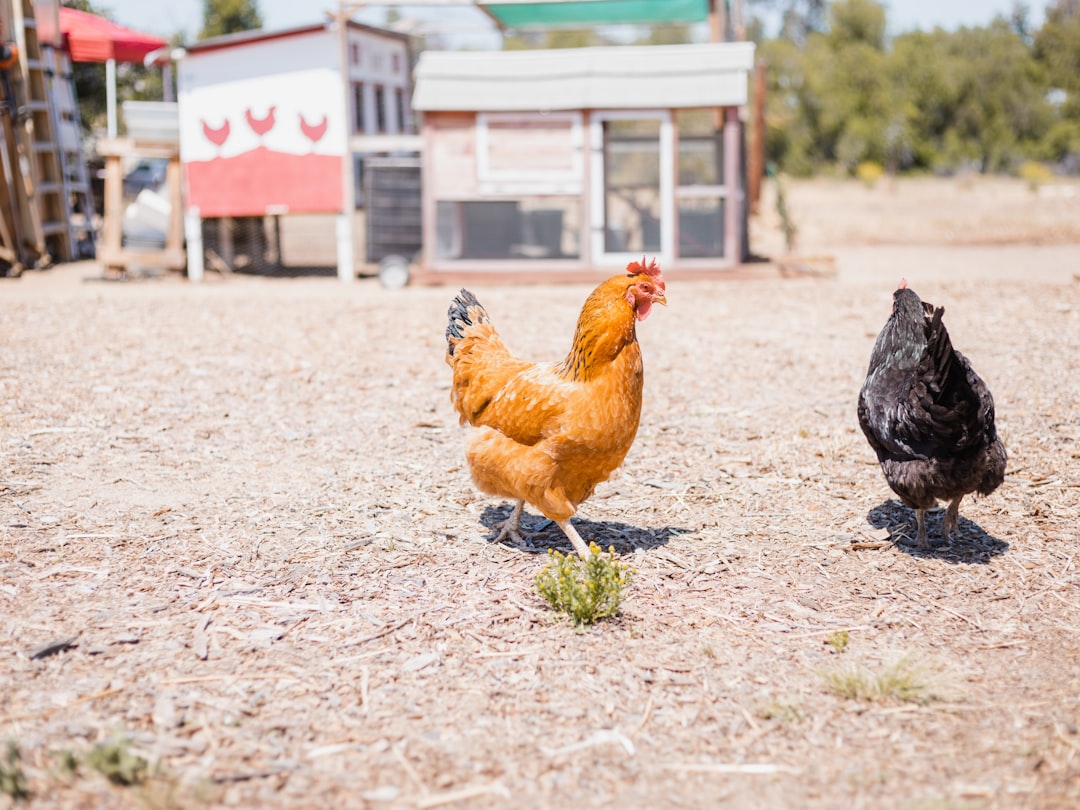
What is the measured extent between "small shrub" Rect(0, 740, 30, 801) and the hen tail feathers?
2.62m

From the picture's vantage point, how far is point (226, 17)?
24703mm

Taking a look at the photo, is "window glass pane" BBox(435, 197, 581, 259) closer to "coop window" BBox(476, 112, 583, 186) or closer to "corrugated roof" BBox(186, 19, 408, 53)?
"coop window" BBox(476, 112, 583, 186)

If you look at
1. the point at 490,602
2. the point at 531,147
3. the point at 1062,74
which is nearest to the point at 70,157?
the point at 531,147

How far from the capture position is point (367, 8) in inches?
513

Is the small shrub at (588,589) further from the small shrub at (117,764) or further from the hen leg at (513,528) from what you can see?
the small shrub at (117,764)

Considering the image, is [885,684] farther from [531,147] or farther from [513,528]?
[531,147]

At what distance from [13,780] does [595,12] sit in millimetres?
13350

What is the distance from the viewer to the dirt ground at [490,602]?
2.89m

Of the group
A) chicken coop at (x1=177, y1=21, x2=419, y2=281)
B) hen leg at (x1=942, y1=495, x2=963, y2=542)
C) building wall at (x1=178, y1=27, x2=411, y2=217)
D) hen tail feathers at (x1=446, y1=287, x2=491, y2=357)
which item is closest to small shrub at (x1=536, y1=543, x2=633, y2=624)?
hen tail feathers at (x1=446, y1=287, x2=491, y2=357)

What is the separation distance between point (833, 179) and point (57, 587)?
3693cm

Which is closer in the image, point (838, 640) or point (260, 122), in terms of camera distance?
point (838, 640)

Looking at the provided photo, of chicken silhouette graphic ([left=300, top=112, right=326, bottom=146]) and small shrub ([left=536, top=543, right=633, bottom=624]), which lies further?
chicken silhouette graphic ([left=300, top=112, right=326, bottom=146])

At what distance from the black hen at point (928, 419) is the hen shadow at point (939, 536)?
0.21 feet

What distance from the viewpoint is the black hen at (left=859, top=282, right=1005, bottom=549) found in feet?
13.7
